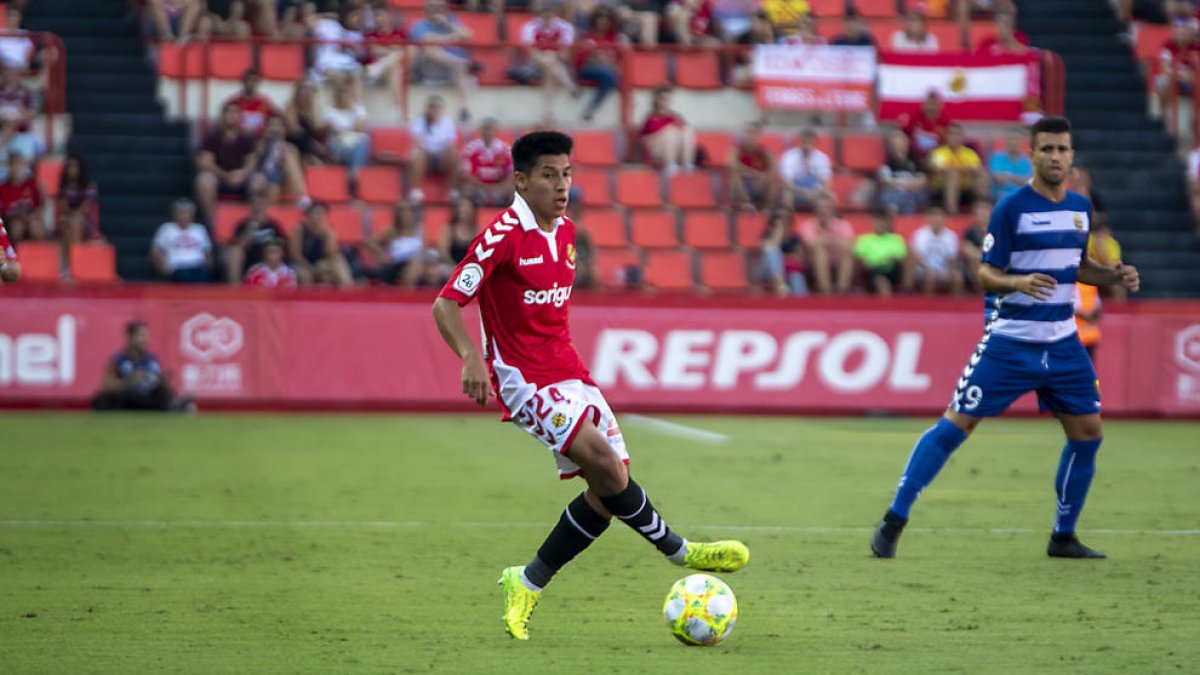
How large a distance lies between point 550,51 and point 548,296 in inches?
674

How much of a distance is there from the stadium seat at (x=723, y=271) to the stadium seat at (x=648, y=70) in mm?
3367

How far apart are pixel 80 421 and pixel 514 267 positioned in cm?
1156

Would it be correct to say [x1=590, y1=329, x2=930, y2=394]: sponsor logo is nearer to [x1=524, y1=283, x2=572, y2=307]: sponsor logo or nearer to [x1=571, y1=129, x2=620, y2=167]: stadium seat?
[x1=571, y1=129, x2=620, y2=167]: stadium seat

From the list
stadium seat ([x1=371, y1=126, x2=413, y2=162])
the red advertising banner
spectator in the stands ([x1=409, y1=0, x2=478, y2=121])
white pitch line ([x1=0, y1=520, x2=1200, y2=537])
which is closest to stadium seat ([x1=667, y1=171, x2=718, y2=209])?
spectator in the stands ([x1=409, y1=0, x2=478, y2=121])

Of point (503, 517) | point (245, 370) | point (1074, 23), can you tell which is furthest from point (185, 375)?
point (1074, 23)

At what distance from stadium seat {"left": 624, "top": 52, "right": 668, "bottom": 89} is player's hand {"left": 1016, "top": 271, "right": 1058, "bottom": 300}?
637 inches

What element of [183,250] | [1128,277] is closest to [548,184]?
[1128,277]

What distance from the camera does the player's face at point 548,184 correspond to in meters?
7.65

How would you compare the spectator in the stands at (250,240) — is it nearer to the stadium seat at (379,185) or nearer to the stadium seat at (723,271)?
the stadium seat at (379,185)

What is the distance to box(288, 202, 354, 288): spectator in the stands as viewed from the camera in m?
20.9

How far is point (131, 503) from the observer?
474 inches

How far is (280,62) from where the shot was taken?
79.1ft

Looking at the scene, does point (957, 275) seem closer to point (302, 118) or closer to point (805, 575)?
point (302, 118)

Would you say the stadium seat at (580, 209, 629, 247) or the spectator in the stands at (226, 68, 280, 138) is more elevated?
the spectator in the stands at (226, 68, 280, 138)
